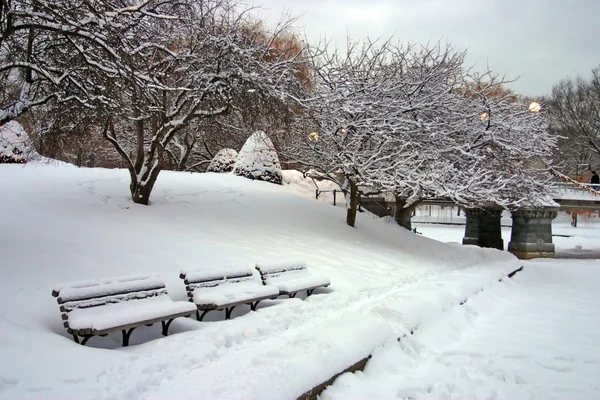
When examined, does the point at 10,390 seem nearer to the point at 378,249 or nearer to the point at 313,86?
the point at 378,249

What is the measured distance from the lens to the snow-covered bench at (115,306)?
4.98 m

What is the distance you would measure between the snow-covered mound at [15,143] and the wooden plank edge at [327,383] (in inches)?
539

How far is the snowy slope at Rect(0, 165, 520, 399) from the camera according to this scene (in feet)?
14.4

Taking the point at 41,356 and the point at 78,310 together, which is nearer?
the point at 41,356

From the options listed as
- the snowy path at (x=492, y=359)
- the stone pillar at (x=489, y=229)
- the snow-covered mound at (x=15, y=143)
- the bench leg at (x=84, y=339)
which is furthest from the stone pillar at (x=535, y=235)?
the bench leg at (x=84, y=339)

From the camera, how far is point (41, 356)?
4.43m

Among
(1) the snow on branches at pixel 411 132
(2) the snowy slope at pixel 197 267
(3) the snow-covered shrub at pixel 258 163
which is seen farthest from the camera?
(3) the snow-covered shrub at pixel 258 163

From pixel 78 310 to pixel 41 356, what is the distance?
767mm

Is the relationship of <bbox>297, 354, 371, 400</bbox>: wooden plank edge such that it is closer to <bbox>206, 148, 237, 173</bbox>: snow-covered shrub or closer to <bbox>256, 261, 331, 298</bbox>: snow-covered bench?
<bbox>256, 261, 331, 298</bbox>: snow-covered bench

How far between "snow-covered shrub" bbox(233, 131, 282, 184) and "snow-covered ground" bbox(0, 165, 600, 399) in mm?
4041

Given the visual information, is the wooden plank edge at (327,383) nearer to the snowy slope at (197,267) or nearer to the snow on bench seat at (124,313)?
the snowy slope at (197,267)

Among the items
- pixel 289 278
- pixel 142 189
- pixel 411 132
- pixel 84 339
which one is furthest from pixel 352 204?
pixel 84 339

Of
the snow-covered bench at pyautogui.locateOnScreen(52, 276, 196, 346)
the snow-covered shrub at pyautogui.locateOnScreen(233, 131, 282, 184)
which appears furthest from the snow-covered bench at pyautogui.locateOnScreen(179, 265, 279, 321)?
the snow-covered shrub at pyautogui.locateOnScreen(233, 131, 282, 184)

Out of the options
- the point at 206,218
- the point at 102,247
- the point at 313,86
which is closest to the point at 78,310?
the point at 102,247
